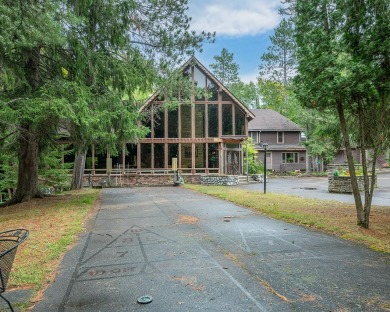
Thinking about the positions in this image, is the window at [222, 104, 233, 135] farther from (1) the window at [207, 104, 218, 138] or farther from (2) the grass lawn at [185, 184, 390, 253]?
(2) the grass lawn at [185, 184, 390, 253]

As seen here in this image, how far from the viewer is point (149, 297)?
3535mm

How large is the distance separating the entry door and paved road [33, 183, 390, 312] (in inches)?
752

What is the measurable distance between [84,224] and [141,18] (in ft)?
28.7

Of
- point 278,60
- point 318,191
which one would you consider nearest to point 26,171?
point 318,191

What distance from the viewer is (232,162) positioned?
2688 centimetres

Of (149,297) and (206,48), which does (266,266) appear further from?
(206,48)

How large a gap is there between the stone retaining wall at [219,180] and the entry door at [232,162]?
310 cm

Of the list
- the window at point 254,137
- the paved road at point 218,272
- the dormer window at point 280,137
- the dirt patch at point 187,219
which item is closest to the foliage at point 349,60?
the paved road at point 218,272

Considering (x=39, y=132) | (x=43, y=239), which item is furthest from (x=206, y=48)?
(x=43, y=239)

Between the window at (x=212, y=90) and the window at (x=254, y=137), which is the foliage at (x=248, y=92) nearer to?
the window at (x=254, y=137)

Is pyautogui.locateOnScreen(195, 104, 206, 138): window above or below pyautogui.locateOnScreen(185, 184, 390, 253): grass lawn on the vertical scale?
above

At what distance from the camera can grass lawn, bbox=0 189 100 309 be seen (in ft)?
13.9

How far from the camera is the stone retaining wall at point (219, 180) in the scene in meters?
22.4

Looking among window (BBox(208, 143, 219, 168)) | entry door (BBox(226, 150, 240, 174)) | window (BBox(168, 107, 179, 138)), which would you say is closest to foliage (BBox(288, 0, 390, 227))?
window (BBox(208, 143, 219, 168))
